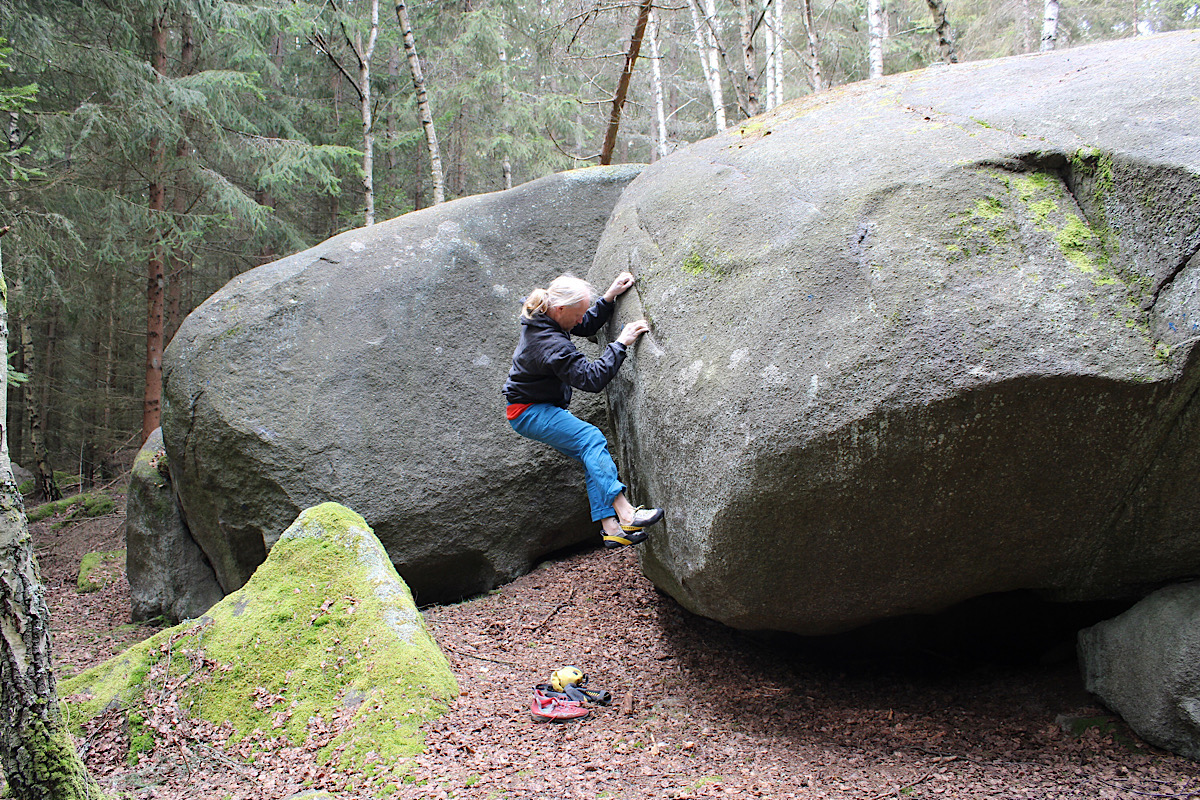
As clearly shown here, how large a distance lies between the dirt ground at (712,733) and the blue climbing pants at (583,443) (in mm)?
1155

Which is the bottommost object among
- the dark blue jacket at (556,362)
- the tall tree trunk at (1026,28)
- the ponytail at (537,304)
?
the dark blue jacket at (556,362)

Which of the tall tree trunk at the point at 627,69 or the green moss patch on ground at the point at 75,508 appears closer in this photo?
the tall tree trunk at the point at 627,69

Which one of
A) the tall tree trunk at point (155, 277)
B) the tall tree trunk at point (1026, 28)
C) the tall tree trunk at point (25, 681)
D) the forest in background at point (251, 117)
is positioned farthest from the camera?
the tall tree trunk at point (1026, 28)

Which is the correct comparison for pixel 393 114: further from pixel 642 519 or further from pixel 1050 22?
pixel 642 519

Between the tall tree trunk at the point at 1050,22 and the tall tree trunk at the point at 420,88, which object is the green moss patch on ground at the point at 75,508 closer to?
the tall tree trunk at the point at 420,88

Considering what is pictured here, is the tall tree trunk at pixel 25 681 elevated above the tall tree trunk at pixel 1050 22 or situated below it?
below

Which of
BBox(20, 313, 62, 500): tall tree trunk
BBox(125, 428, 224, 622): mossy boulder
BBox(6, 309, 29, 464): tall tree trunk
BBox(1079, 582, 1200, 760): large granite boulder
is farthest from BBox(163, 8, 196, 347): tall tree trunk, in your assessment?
BBox(1079, 582, 1200, 760): large granite boulder

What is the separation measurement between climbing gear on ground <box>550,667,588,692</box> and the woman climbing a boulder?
33.9 inches

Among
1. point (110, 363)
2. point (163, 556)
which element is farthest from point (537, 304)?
point (110, 363)

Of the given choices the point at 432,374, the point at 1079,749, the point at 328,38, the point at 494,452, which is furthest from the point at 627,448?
the point at 328,38

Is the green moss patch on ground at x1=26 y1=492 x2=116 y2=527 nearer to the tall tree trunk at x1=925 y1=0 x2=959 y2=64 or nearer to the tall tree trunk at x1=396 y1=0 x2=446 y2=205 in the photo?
the tall tree trunk at x1=396 y1=0 x2=446 y2=205

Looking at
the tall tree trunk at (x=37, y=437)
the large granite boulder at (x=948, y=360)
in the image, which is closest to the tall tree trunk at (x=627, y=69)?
the large granite boulder at (x=948, y=360)

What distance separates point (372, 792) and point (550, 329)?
3052mm

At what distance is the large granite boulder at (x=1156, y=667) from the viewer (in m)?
3.42
